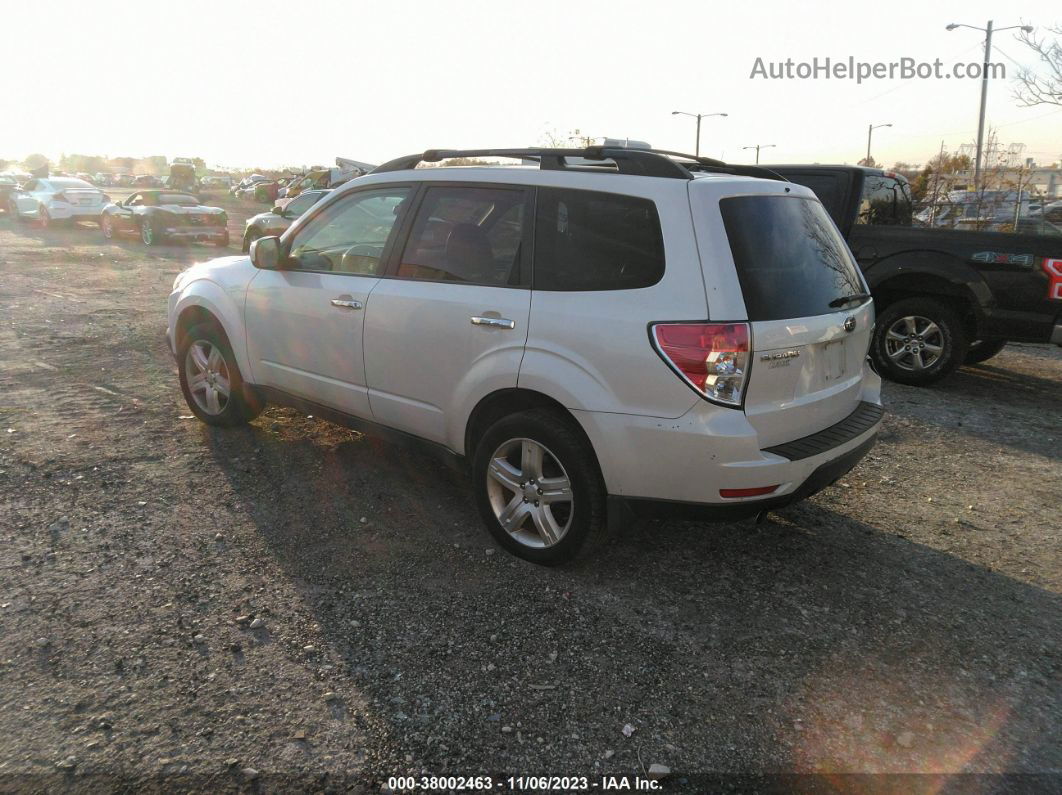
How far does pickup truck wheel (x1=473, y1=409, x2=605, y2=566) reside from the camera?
11.2 ft

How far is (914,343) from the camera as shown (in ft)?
24.1

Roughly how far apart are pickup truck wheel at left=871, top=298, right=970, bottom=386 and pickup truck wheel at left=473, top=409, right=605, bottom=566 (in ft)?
16.7

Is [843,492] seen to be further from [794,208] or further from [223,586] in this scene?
[223,586]

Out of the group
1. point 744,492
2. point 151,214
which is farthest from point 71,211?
point 744,492

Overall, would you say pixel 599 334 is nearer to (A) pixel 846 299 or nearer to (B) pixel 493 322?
(B) pixel 493 322

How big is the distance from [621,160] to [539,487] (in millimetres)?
1508

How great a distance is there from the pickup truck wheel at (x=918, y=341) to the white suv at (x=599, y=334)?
3.59 meters

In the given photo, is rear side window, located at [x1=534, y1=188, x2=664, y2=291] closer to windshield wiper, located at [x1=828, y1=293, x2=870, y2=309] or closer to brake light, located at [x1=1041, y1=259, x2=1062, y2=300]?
windshield wiper, located at [x1=828, y1=293, x2=870, y2=309]

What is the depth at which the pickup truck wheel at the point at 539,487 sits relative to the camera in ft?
11.2

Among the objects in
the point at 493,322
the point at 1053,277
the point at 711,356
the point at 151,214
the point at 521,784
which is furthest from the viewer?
the point at 151,214

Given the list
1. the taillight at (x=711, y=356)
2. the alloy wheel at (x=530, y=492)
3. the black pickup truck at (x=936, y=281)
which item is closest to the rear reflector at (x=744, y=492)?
the taillight at (x=711, y=356)

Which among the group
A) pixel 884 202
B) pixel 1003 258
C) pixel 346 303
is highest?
pixel 884 202

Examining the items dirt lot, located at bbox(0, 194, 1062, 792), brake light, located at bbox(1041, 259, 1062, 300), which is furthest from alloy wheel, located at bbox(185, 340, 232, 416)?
brake light, located at bbox(1041, 259, 1062, 300)

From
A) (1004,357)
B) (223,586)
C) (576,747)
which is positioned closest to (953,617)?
(576,747)
